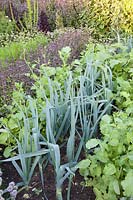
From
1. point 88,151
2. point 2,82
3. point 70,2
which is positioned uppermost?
point 70,2

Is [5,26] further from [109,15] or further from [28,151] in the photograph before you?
[28,151]

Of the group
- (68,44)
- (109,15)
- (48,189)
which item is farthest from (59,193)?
(109,15)

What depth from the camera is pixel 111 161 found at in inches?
79.1

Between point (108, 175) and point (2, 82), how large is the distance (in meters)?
1.55

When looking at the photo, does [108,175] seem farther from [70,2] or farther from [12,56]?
[70,2]

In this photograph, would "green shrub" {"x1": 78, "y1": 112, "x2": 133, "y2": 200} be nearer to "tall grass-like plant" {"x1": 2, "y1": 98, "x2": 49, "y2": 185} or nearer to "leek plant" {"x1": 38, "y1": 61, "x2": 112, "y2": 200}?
"leek plant" {"x1": 38, "y1": 61, "x2": 112, "y2": 200}

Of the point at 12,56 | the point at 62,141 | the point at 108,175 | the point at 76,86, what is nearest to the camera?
the point at 108,175

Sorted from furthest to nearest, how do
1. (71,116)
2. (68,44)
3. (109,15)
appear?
1. (109,15)
2. (68,44)
3. (71,116)

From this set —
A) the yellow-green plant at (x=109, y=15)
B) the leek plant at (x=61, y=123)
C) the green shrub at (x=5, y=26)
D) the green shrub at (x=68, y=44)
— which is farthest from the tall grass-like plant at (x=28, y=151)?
the green shrub at (x=5, y=26)

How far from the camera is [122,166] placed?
6.49 ft

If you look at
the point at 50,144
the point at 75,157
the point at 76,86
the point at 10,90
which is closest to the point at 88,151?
the point at 75,157

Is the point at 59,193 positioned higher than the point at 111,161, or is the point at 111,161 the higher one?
the point at 111,161

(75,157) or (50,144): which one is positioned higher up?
(50,144)

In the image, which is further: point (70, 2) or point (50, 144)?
point (70, 2)
